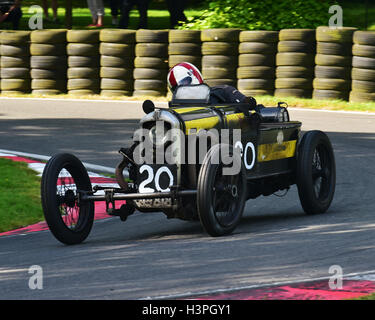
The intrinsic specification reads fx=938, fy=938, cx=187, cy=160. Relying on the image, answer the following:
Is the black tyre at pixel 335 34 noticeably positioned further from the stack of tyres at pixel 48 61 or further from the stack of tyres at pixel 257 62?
the stack of tyres at pixel 48 61

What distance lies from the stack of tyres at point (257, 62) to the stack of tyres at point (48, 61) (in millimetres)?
3757

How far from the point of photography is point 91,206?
8297 millimetres

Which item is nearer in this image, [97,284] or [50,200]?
[97,284]

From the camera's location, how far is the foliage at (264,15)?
776 inches

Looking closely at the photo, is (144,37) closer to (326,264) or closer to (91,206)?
(91,206)

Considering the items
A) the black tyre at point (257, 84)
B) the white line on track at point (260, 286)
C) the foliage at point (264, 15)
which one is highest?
the foliage at point (264, 15)

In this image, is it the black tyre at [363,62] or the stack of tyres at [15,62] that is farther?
the stack of tyres at [15,62]

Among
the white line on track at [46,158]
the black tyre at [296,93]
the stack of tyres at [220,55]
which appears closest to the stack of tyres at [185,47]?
the stack of tyres at [220,55]

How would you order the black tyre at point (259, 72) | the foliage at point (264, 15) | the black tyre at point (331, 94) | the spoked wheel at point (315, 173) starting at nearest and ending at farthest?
1. the spoked wheel at point (315, 173)
2. the black tyre at point (331, 94)
3. the black tyre at point (259, 72)
4. the foliage at point (264, 15)

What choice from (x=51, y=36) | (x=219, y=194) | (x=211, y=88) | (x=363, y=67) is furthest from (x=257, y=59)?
(x=219, y=194)

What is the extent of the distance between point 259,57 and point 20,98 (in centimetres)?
508

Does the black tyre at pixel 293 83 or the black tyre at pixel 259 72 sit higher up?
the black tyre at pixel 259 72

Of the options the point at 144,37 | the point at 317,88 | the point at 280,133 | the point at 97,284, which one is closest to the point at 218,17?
the point at 144,37

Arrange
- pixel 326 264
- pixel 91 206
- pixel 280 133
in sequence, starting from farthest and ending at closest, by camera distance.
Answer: pixel 280 133 < pixel 91 206 < pixel 326 264
